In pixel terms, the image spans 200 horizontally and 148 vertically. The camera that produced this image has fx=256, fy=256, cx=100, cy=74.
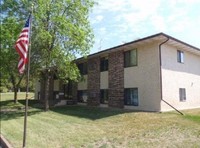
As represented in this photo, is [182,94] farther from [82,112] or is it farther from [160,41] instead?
[82,112]

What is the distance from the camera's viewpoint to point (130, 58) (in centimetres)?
2002

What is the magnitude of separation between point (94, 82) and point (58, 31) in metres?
6.37

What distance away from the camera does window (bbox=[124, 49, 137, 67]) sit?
19558 millimetres

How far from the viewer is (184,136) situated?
9.73 metres

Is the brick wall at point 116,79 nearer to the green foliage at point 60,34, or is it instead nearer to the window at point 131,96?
the window at point 131,96

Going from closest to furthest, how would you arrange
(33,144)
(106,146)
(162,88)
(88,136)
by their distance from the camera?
(106,146) → (33,144) → (88,136) → (162,88)

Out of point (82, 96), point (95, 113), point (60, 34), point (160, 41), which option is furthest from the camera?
point (82, 96)

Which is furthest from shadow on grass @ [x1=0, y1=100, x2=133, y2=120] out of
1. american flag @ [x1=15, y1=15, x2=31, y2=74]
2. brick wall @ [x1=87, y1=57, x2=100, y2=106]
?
american flag @ [x1=15, y1=15, x2=31, y2=74]

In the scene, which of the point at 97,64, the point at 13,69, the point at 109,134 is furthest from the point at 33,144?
the point at 13,69

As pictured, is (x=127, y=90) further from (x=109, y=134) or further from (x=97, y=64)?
(x=109, y=134)

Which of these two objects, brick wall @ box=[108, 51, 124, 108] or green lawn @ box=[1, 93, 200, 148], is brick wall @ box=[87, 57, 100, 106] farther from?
green lawn @ box=[1, 93, 200, 148]

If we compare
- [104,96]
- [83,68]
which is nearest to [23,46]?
[104,96]

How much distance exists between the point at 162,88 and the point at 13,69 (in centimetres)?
1583

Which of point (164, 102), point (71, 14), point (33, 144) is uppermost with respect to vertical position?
point (71, 14)
